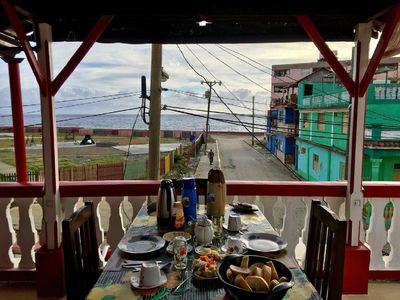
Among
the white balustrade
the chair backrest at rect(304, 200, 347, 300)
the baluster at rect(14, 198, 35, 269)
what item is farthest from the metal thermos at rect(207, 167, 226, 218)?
the baluster at rect(14, 198, 35, 269)

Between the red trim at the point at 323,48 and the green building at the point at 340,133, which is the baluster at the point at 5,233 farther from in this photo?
the green building at the point at 340,133

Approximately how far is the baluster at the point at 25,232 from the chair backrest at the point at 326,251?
209 centimetres

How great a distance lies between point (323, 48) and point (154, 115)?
2884mm

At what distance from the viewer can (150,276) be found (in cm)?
106

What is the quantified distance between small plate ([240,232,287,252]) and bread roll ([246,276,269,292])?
403 mm

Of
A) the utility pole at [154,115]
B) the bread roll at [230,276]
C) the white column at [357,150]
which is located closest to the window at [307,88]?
→ the utility pole at [154,115]

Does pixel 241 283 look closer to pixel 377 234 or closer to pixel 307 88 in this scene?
pixel 377 234

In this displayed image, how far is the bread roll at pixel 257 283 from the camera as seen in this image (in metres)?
0.94

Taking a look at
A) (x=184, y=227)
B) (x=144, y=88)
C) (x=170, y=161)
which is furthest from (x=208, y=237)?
(x=170, y=161)

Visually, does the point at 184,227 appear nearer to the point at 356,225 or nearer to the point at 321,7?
the point at 356,225

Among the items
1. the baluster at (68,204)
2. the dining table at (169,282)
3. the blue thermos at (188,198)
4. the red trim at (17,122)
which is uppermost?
the red trim at (17,122)

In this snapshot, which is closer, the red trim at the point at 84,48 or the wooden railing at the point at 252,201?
the red trim at the point at 84,48

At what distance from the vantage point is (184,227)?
1.65 meters

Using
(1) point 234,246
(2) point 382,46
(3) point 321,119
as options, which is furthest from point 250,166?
(1) point 234,246
